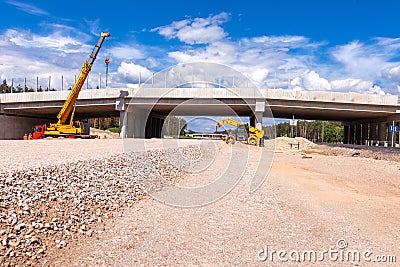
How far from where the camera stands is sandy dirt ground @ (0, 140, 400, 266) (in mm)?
7219

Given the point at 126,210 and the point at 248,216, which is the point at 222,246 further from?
the point at 126,210

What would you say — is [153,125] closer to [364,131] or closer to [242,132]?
[242,132]

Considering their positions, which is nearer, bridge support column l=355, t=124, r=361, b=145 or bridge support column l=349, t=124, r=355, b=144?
bridge support column l=355, t=124, r=361, b=145

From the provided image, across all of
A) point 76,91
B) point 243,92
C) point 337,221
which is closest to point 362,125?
point 243,92

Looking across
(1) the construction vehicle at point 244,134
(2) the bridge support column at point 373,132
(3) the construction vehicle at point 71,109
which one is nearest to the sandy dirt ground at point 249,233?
(1) the construction vehicle at point 244,134

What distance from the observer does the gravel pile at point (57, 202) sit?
6684 millimetres

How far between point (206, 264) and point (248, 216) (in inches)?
153

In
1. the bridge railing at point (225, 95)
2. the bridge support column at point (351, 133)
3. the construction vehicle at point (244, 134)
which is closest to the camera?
the construction vehicle at point (244, 134)

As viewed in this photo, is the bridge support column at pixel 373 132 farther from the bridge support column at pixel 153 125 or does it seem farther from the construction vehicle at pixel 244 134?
the bridge support column at pixel 153 125

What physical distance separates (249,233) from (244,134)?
35.0 metres

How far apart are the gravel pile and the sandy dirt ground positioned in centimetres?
37

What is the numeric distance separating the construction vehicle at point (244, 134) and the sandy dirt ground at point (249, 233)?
25.8m

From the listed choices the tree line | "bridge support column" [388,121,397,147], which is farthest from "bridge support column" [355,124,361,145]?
the tree line

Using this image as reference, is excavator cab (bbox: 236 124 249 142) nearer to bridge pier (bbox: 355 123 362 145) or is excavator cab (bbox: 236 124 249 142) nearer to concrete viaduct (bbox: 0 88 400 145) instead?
concrete viaduct (bbox: 0 88 400 145)
